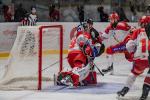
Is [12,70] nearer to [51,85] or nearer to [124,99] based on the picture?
[51,85]

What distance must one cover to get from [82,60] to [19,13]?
6426 millimetres

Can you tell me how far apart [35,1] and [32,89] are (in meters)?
7.69

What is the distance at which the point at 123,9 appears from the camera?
14758mm

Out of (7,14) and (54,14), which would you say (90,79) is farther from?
(54,14)

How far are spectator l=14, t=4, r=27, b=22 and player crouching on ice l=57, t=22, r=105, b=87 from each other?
5.88m

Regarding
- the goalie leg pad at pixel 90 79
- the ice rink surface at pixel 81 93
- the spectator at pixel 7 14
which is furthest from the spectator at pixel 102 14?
the goalie leg pad at pixel 90 79

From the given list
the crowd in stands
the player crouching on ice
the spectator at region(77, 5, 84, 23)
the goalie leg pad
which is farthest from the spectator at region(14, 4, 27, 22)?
the goalie leg pad

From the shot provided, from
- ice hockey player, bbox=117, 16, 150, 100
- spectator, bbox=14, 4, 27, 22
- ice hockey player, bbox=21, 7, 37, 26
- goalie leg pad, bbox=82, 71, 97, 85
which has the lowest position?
goalie leg pad, bbox=82, 71, 97, 85

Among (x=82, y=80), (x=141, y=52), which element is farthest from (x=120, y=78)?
(x=141, y=52)

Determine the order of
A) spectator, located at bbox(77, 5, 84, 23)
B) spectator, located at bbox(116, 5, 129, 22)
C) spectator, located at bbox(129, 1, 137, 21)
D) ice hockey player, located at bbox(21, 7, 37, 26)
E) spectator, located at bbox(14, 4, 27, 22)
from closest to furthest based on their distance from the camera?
ice hockey player, located at bbox(21, 7, 37, 26) < spectator, located at bbox(14, 4, 27, 22) < spectator, located at bbox(77, 5, 84, 23) < spectator, located at bbox(116, 5, 129, 22) < spectator, located at bbox(129, 1, 137, 21)

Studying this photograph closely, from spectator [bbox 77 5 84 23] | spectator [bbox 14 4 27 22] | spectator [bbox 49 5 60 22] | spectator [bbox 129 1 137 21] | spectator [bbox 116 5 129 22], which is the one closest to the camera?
spectator [bbox 14 4 27 22]

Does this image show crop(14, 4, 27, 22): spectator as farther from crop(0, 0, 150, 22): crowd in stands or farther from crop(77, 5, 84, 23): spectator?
crop(77, 5, 84, 23): spectator

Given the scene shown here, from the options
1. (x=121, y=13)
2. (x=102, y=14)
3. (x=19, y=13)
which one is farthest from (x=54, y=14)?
(x=121, y=13)

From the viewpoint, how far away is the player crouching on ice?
7.24 meters
